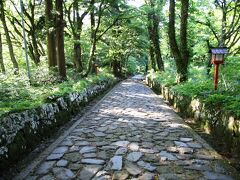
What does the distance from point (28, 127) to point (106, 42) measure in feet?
69.4

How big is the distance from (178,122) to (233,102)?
245 cm

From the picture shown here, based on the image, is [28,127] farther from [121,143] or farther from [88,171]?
[121,143]

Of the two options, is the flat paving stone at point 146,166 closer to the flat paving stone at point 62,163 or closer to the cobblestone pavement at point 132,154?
the cobblestone pavement at point 132,154

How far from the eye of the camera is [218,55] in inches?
298

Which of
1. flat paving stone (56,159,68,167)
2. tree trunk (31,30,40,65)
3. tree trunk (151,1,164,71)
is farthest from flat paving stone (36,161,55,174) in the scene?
tree trunk (151,1,164,71)

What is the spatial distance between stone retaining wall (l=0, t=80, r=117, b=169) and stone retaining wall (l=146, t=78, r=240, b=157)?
4.10 meters

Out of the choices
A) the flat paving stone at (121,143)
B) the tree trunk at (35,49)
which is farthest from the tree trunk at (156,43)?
the flat paving stone at (121,143)

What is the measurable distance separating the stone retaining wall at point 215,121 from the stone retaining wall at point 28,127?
4.10 meters

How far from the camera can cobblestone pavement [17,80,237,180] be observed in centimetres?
439

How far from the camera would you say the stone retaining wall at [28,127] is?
4.56 metres

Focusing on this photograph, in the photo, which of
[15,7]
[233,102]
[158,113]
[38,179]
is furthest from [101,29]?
[38,179]

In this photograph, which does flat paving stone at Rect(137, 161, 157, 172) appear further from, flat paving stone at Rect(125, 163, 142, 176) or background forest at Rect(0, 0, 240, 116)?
background forest at Rect(0, 0, 240, 116)

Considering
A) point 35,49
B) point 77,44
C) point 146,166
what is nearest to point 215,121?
point 146,166

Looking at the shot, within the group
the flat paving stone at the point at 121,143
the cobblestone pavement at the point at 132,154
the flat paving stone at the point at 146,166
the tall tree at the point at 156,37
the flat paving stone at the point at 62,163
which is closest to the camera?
the cobblestone pavement at the point at 132,154
